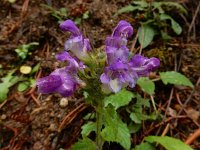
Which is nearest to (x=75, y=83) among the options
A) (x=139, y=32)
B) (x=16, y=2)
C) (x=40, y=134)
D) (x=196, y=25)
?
(x=40, y=134)

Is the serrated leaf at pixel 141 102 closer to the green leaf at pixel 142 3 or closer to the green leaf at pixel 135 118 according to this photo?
the green leaf at pixel 135 118

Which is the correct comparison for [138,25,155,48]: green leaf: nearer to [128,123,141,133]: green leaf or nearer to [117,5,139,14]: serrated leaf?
[117,5,139,14]: serrated leaf

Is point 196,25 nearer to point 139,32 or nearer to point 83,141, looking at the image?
point 139,32

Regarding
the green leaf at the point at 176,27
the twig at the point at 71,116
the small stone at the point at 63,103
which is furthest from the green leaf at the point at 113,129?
the green leaf at the point at 176,27

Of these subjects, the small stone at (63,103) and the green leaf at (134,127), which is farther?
the small stone at (63,103)

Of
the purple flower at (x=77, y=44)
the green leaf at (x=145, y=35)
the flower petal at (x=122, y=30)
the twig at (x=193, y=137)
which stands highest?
the flower petal at (x=122, y=30)

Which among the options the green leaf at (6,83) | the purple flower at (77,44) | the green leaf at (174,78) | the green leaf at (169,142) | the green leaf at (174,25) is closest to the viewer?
the purple flower at (77,44)

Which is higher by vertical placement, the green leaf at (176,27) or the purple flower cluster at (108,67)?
the purple flower cluster at (108,67)

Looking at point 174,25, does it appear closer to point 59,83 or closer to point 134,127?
point 134,127
